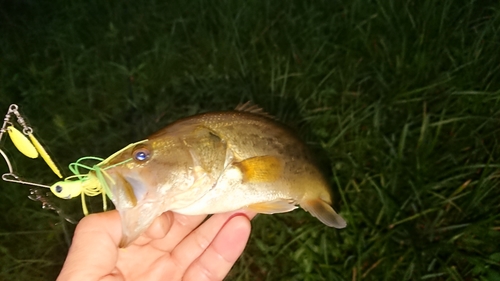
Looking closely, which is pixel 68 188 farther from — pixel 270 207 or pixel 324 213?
pixel 324 213

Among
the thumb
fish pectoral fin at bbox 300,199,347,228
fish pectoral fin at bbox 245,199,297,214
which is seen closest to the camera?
the thumb

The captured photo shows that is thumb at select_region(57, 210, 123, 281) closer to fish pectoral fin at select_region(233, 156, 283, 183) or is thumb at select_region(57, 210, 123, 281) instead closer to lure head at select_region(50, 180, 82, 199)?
lure head at select_region(50, 180, 82, 199)

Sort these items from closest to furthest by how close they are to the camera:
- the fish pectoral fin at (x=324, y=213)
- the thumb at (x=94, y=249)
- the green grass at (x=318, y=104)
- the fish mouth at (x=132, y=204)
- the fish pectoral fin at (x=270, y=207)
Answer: the fish mouth at (x=132, y=204), the thumb at (x=94, y=249), the fish pectoral fin at (x=270, y=207), the fish pectoral fin at (x=324, y=213), the green grass at (x=318, y=104)

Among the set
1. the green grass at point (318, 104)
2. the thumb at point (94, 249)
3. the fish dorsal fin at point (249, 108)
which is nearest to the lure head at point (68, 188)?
the thumb at point (94, 249)

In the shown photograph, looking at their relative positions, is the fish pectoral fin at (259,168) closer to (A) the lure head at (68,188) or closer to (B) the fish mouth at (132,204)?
(B) the fish mouth at (132,204)

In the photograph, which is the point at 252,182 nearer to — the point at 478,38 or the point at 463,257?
the point at 463,257

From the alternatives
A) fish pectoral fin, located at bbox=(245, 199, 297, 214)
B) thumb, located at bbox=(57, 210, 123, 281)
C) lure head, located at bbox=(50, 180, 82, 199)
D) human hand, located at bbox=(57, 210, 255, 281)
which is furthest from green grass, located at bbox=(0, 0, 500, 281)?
lure head, located at bbox=(50, 180, 82, 199)
